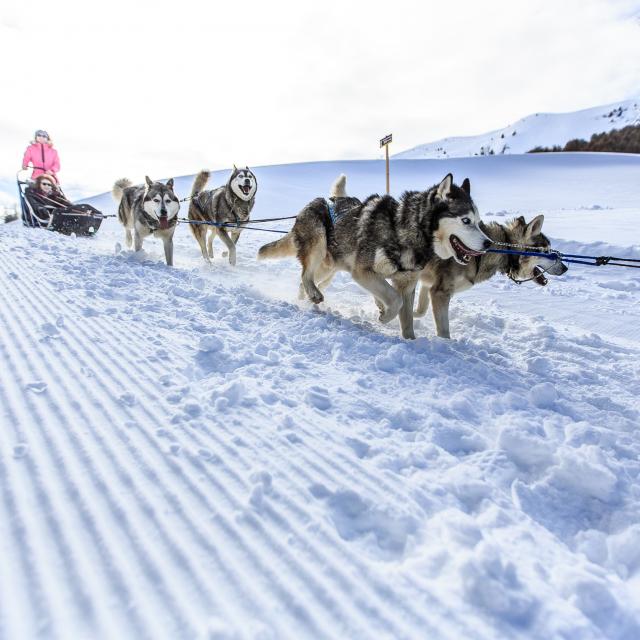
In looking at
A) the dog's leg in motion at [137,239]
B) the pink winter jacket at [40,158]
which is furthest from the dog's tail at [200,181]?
the pink winter jacket at [40,158]

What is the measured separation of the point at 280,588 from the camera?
108 centimetres

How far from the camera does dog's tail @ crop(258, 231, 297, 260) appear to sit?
4.48 metres

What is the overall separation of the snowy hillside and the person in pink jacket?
3465cm

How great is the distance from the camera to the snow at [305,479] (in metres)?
1.04

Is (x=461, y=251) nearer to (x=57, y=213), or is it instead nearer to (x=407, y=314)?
(x=407, y=314)

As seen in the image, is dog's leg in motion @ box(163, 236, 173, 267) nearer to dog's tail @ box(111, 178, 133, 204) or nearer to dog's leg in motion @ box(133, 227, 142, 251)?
dog's leg in motion @ box(133, 227, 142, 251)

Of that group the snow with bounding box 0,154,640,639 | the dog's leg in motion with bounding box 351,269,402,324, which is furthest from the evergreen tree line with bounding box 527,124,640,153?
the snow with bounding box 0,154,640,639

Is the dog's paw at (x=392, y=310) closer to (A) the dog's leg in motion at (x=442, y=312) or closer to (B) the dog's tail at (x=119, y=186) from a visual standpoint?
(A) the dog's leg in motion at (x=442, y=312)

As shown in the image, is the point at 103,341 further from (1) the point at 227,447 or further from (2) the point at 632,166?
(2) the point at 632,166

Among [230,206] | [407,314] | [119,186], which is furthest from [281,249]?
[119,186]

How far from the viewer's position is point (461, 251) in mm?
3090

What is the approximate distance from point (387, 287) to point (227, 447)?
7.08 ft

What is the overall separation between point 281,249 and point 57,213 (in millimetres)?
6157

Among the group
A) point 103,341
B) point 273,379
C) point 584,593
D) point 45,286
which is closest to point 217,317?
point 103,341
